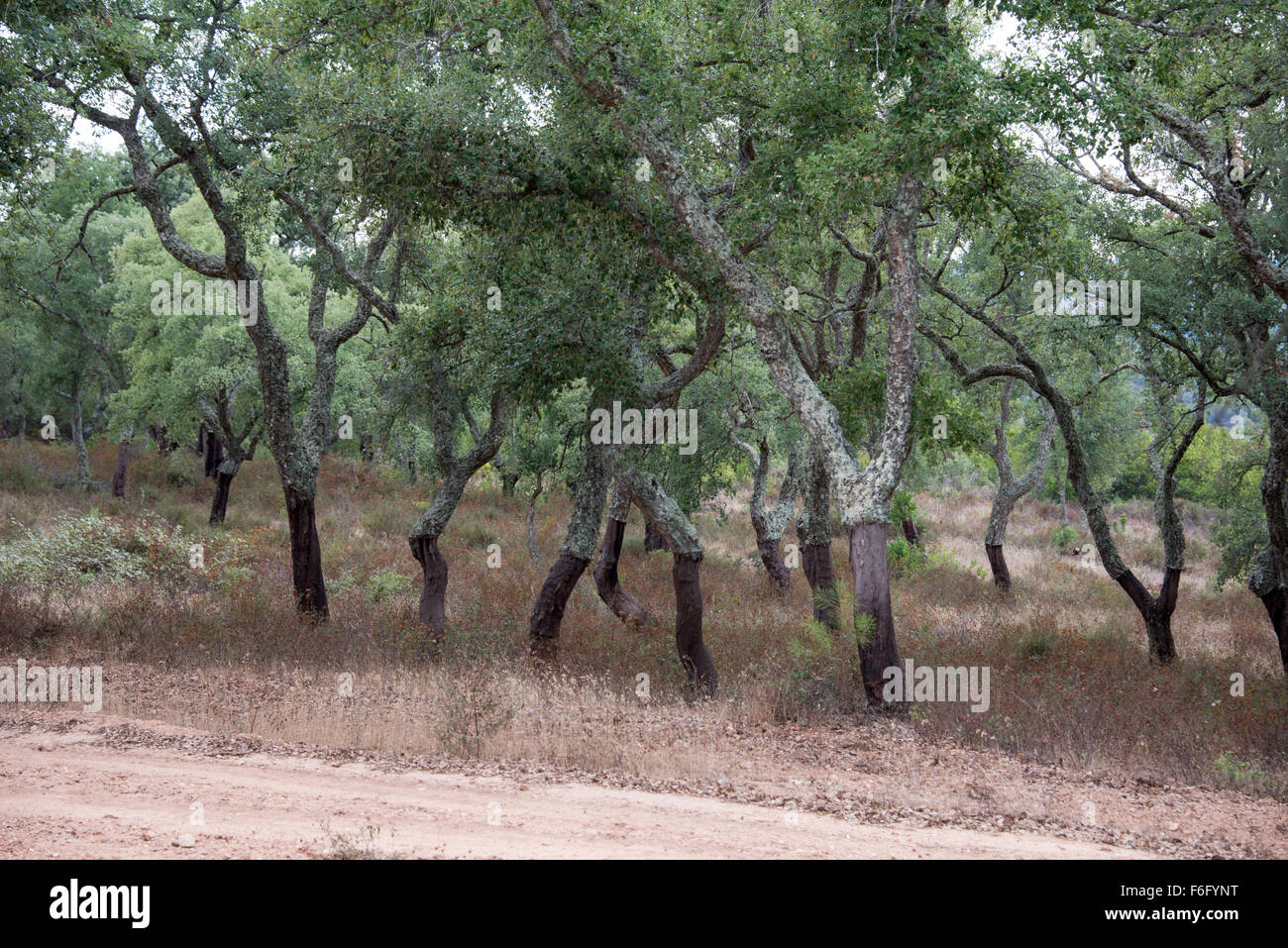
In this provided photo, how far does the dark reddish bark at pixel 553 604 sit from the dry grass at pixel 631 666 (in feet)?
1.35

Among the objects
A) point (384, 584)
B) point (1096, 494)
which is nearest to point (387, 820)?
point (384, 584)

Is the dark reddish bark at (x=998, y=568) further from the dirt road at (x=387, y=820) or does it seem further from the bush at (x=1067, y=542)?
the dirt road at (x=387, y=820)

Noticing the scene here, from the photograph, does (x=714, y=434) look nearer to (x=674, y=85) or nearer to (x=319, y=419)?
(x=319, y=419)

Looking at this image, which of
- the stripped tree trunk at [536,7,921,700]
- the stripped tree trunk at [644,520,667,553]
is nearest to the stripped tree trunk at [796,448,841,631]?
the stripped tree trunk at [536,7,921,700]

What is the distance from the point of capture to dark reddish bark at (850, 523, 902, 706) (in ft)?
34.7

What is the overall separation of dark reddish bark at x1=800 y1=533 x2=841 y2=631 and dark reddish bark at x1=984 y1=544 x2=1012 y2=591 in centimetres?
843

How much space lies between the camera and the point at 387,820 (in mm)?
6812

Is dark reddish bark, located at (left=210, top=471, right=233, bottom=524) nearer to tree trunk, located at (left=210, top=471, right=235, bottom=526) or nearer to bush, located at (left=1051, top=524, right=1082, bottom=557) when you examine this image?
tree trunk, located at (left=210, top=471, right=235, bottom=526)

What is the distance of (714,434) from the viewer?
22.7 metres

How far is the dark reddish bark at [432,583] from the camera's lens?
15.9 m

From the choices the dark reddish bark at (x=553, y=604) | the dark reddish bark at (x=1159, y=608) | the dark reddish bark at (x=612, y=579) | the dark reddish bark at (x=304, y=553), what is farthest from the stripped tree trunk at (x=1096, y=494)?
the dark reddish bark at (x=304, y=553)

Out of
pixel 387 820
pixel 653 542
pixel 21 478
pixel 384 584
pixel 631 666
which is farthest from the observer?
pixel 21 478

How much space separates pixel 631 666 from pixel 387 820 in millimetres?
6575

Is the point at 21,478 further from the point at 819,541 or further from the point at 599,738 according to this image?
the point at 599,738
